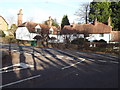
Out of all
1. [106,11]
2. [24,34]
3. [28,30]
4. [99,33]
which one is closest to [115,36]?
[99,33]

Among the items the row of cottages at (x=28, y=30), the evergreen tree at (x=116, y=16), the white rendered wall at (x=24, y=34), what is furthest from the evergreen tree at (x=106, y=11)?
the white rendered wall at (x=24, y=34)

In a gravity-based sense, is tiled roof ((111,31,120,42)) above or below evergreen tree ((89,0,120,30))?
below

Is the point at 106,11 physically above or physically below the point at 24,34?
above

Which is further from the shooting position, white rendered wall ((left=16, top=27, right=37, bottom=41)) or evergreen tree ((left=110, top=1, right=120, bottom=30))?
white rendered wall ((left=16, top=27, right=37, bottom=41))

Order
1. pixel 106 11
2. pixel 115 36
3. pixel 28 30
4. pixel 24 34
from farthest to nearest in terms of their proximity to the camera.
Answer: pixel 24 34 → pixel 28 30 → pixel 106 11 → pixel 115 36

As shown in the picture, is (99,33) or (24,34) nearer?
(99,33)

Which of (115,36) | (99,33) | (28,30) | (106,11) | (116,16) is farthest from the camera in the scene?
(28,30)

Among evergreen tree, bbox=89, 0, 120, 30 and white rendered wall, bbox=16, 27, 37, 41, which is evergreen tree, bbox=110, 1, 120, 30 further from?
white rendered wall, bbox=16, 27, 37, 41

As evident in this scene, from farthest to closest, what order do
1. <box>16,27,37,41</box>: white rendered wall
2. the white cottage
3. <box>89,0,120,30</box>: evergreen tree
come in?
1. <box>16,27,37,41</box>: white rendered wall
2. <box>89,0,120,30</box>: evergreen tree
3. the white cottage

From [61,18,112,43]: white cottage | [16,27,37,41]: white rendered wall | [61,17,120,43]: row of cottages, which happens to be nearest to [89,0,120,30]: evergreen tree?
[61,17,120,43]: row of cottages

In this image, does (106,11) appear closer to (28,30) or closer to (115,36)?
(115,36)

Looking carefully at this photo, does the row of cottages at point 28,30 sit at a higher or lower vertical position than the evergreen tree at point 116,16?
lower

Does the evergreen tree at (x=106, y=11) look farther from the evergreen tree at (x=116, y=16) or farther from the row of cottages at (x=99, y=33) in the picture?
the row of cottages at (x=99, y=33)

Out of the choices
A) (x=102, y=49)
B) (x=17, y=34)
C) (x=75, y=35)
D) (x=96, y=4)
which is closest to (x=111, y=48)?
(x=102, y=49)
